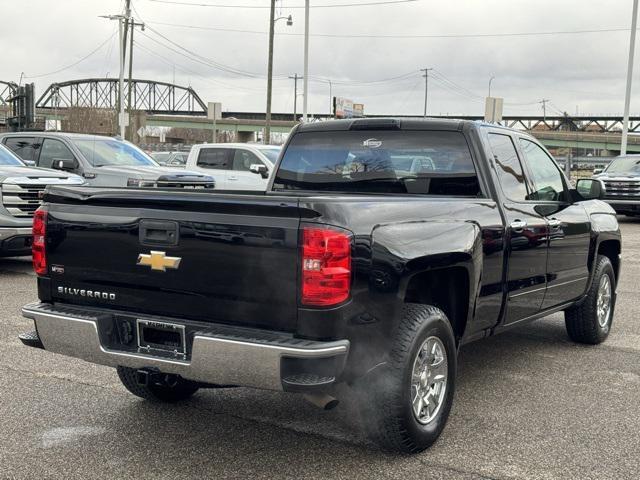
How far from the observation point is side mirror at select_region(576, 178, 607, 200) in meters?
6.25

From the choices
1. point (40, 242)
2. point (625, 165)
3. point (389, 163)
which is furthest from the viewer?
point (625, 165)

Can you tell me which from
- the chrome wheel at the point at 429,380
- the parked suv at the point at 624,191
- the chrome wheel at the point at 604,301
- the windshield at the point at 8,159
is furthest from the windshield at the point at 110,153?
the parked suv at the point at 624,191

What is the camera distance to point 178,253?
3.71m

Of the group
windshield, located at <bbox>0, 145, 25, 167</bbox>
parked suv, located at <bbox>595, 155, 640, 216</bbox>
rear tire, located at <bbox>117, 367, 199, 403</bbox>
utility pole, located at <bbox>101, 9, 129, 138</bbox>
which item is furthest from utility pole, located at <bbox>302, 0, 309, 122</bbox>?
rear tire, located at <bbox>117, 367, 199, 403</bbox>

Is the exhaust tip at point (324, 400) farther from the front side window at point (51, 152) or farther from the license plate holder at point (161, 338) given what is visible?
the front side window at point (51, 152)

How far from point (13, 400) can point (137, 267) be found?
1.70m

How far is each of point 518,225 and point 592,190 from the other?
1.55 m

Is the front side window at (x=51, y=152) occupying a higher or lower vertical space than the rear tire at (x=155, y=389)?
higher

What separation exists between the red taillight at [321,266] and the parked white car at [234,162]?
13517mm

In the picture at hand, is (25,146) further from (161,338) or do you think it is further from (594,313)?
(161,338)

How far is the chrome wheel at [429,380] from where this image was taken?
3.98 metres

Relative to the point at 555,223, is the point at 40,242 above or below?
below

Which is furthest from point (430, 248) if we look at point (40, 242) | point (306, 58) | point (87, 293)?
point (306, 58)

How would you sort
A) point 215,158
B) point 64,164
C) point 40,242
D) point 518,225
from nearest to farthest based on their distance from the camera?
point 40,242 < point 518,225 < point 64,164 < point 215,158
